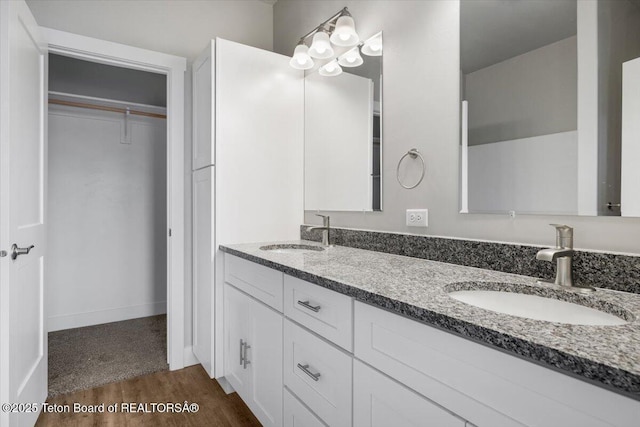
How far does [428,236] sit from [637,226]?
68 cm

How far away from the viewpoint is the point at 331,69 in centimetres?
216

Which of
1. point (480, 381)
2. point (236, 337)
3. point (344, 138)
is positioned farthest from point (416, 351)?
point (344, 138)

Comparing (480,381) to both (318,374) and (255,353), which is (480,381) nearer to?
(318,374)

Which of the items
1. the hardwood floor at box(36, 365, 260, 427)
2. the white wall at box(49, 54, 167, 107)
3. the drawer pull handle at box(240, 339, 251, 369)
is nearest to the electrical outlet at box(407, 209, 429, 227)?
the drawer pull handle at box(240, 339, 251, 369)

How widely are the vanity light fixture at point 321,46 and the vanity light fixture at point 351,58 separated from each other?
0.08m

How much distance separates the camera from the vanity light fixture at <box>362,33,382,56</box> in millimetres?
1848

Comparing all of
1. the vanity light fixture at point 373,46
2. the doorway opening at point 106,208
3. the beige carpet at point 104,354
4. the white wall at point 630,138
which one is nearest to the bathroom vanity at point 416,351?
the white wall at point 630,138

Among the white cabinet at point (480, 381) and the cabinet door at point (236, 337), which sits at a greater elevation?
the white cabinet at point (480, 381)

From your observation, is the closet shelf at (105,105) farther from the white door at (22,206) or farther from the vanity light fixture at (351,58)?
the vanity light fixture at (351,58)

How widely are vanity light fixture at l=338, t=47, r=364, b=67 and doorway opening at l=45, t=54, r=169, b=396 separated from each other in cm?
175

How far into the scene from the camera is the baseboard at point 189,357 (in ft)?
8.08

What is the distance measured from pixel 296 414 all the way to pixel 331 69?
1.81 metres

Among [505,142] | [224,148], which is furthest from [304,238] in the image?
[505,142]

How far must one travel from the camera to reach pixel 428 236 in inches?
60.0
